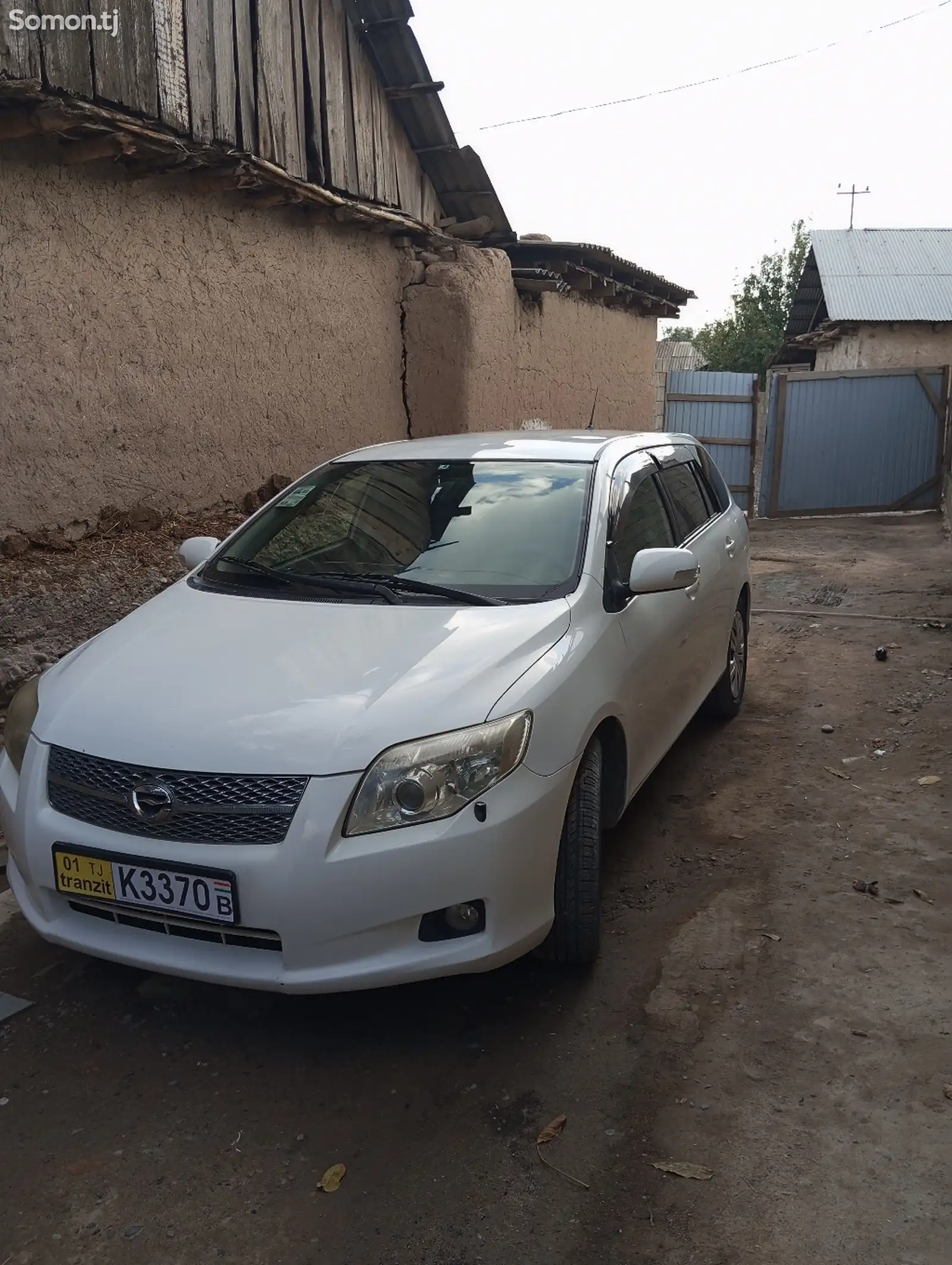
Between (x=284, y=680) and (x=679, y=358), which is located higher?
(x=679, y=358)

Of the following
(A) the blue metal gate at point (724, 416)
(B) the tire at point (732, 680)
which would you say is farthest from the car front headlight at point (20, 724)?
(A) the blue metal gate at point (724, 416)

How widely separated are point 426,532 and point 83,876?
173cm

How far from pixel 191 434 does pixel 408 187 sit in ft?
11.2

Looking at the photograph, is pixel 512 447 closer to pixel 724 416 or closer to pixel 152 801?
pixel 152 801

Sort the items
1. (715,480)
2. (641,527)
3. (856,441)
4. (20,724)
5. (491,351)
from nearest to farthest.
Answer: (20,724)
(641,527)
(715,480)
(491,351)
(856,441)

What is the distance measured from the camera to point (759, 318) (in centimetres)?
3638

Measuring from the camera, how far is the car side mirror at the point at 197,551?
4211 mm

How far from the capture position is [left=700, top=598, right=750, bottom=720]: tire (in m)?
5.60

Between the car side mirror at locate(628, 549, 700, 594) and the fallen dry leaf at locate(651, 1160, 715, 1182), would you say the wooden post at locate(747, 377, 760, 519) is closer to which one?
the car side mirror at locate(628, 549, 700, 594)

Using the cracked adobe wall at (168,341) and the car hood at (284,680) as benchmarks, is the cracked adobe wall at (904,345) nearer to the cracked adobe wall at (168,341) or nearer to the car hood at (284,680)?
the cracked adobe wall at (168,341)

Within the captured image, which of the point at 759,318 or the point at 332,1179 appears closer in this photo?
the point at 332,1179

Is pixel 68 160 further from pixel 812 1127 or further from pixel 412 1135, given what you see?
pixel 812 1127

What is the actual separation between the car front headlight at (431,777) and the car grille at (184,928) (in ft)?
1.15

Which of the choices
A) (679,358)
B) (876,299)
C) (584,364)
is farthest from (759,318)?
(584,364)
